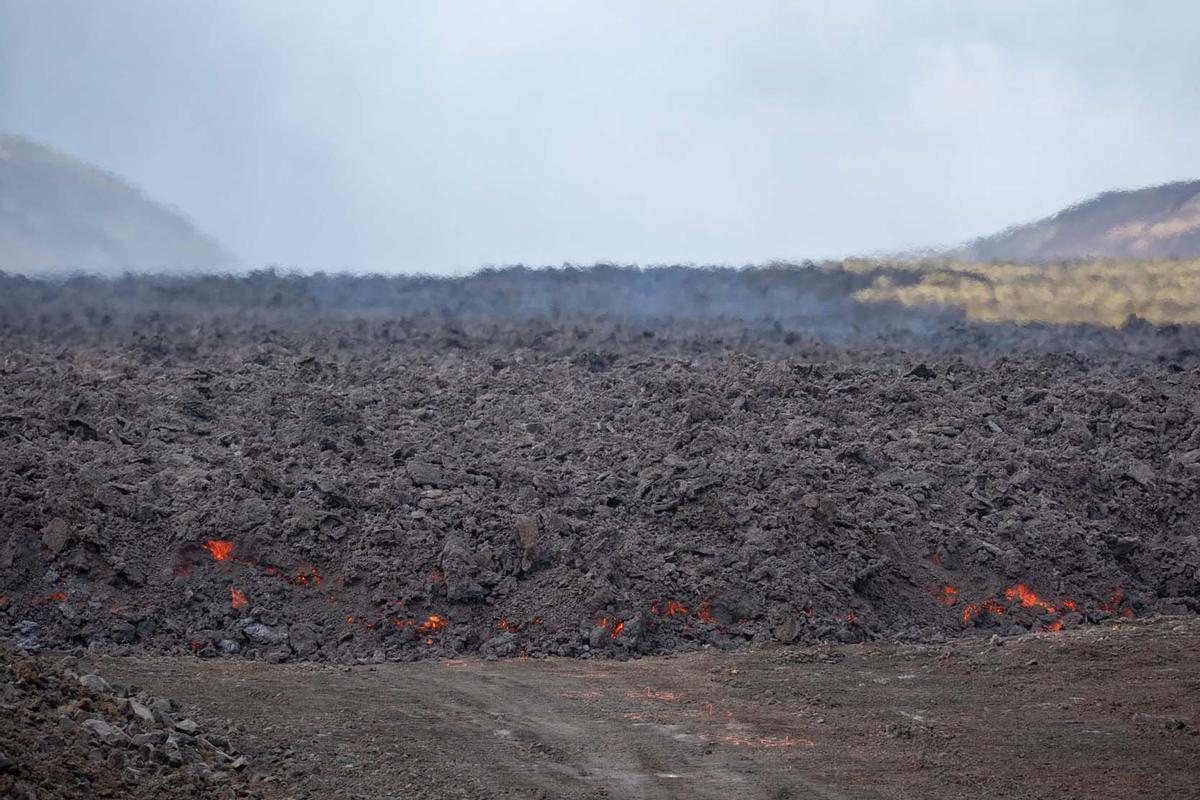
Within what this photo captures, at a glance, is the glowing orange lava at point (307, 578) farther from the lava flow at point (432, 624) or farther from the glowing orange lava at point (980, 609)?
the glowing orange lava at point (980, 609)

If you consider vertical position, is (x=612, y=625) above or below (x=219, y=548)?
below

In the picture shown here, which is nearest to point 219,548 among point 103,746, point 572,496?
point 572,496

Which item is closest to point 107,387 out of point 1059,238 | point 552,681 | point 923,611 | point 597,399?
point 597,399

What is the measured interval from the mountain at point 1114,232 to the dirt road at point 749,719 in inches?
405

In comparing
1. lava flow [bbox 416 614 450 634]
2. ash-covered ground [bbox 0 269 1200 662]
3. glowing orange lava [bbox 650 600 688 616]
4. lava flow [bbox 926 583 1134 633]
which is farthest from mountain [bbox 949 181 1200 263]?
lava flow [bbox 416 614 450 634]

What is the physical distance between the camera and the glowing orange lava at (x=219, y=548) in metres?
11.8

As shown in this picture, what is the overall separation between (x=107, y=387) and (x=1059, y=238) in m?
15.0

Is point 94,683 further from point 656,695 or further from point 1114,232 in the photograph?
point 1114,232

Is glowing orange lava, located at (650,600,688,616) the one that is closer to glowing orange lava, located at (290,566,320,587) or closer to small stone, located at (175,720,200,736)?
glowing orange lava, located at (290,566,320,587)

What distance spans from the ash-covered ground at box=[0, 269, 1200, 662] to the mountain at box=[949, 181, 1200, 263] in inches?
72.7

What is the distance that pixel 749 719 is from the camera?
29.7 feet

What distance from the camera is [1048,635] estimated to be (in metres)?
11.1

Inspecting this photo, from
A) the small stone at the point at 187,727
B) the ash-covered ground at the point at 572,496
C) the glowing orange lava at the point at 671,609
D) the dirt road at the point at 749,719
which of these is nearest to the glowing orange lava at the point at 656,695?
the dirt road at the point at 749,719

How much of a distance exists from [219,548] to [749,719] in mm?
5674
